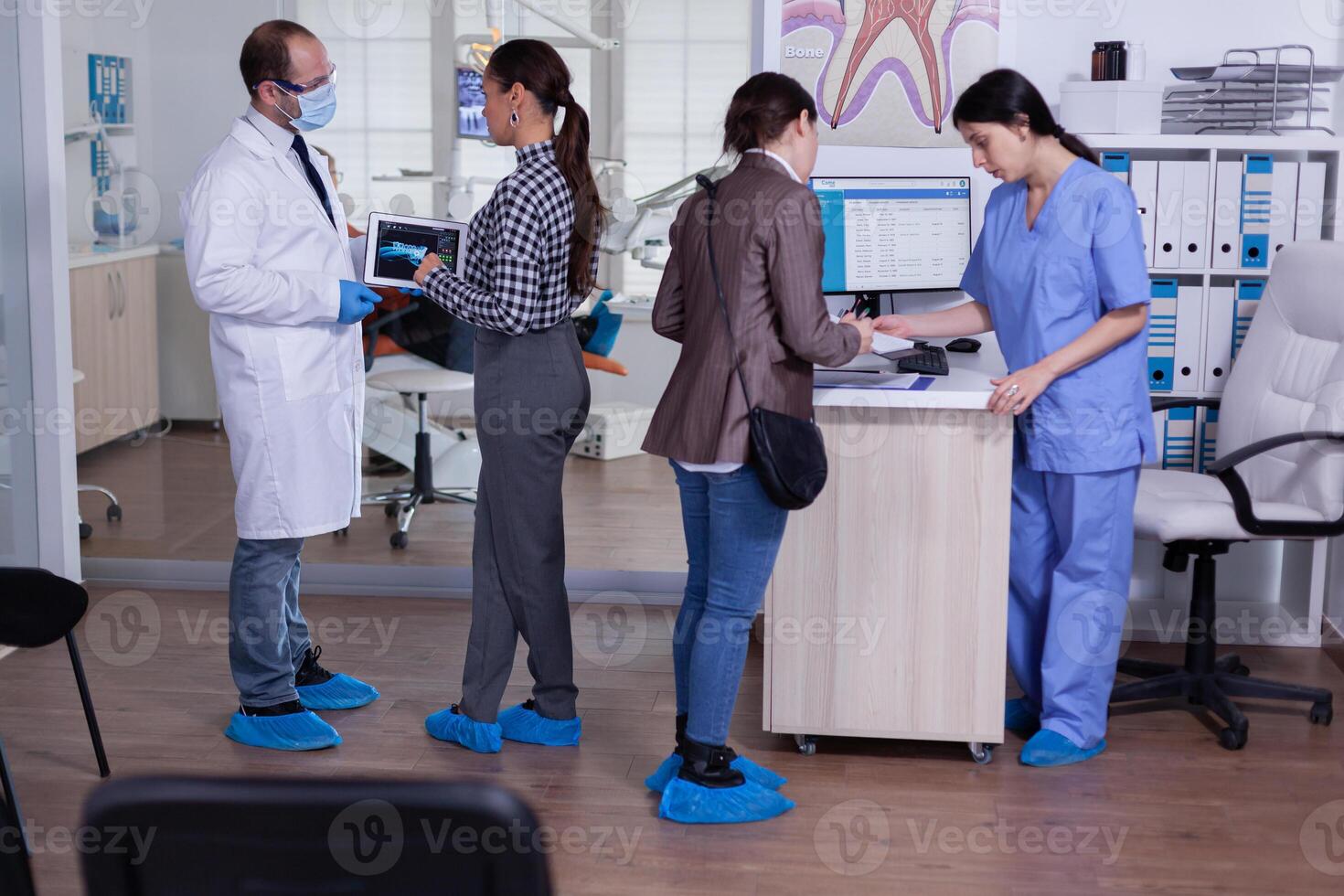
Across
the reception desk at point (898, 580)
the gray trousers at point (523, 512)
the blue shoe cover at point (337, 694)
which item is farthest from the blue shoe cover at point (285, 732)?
the reception desk at point (898, 580)

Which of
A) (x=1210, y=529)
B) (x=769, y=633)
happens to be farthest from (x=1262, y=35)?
(x=769, y=633)

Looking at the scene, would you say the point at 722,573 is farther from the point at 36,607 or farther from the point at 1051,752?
the point at 36,607

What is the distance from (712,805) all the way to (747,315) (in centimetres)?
91

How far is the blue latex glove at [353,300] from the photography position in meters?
2.72

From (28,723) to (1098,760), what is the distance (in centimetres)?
230

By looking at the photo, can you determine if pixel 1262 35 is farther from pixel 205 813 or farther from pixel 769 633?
pixel 205 813

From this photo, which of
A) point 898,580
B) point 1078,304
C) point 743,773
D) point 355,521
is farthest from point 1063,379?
point 355,521

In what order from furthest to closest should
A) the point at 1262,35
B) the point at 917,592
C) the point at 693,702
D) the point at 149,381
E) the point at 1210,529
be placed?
the point at 149,381 < the point at 1262,35 < the point at 1210,529 < the point at 917,592 < the point at 693,702

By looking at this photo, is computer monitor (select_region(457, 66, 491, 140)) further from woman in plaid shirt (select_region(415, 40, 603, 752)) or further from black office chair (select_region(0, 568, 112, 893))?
black office chair (select_region(0, 568, 112, 893))

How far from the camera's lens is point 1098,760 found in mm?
2801

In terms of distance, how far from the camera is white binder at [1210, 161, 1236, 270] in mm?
3301

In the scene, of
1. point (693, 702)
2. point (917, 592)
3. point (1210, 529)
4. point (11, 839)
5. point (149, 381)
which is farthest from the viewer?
point (149, 381)

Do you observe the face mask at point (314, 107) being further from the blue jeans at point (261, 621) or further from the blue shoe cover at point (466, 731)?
the blue shoe cover at point (466, 731)

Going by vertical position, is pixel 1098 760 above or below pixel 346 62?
below
